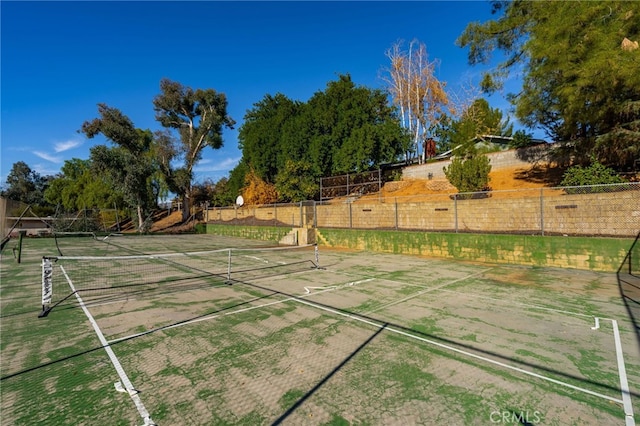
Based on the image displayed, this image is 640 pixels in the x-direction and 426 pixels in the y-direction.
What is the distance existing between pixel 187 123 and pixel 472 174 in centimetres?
3699

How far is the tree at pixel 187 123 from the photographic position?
38.2 m

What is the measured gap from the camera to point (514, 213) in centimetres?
1254

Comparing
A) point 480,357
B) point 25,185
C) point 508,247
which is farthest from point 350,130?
point 25,185

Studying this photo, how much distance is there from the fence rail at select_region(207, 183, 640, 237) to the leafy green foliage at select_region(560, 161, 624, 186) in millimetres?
669

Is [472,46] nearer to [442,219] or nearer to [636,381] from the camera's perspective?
[442,219]

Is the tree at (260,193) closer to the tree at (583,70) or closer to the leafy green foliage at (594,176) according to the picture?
the tree at (583,70)

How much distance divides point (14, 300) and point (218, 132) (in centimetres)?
3640

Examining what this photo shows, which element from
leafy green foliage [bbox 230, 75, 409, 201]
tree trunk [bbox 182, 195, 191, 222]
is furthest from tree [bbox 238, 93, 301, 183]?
tree trunk [bbox 182, 195, 191, 222]

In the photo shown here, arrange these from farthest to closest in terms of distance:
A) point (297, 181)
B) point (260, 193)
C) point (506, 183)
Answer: point (260, 193)
point (297, 181)
point (506, 183)

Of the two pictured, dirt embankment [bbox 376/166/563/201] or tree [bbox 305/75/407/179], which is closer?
dirt embankment [bbox 376/166/563/201]

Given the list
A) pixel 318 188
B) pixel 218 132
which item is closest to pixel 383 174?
pixel 318 188

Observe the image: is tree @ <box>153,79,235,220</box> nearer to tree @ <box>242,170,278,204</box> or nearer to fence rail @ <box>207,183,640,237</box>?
tree @ <box>242,170,278,204</box>

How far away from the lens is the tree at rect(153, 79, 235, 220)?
1502 inches

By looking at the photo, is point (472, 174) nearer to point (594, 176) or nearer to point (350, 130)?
point (594, 176)
